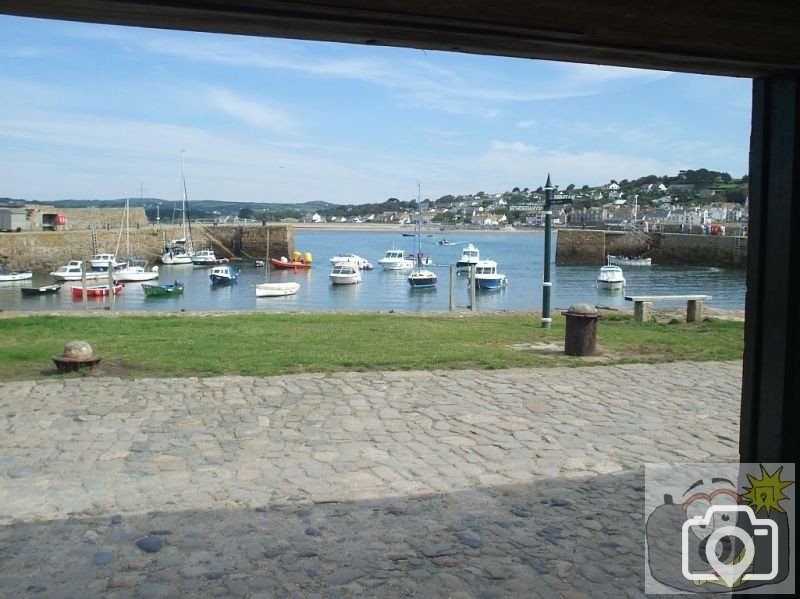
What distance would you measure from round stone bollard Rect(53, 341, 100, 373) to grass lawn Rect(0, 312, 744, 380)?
198 millimetres

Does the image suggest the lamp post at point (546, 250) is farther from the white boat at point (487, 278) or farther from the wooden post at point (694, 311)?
the white boat at point (487, 278)

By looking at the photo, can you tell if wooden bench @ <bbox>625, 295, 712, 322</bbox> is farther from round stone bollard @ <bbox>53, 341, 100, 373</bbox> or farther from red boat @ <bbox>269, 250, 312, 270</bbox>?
red boat @ <bbox>269, 250, 312, 270</bbox>

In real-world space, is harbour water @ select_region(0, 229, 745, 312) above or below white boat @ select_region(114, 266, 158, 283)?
below

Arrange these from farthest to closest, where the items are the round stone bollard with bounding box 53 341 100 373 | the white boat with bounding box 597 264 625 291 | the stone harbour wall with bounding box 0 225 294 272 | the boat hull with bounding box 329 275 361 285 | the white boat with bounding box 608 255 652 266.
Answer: the white boat with bounding box 608 255 652 266 → the stone harbour wall with bounding box 0 225 294 272 → the boat hull with bounding box 329 275 361 285 → the white boat with bounding box 597 264 625 291 → the round stone bollard with bounding box 53 341 100 373

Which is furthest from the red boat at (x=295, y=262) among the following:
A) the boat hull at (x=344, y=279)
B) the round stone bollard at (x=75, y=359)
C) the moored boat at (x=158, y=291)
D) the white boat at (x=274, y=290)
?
the round stone bollard at (x=75, y=359)

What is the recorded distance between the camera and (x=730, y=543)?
15.8ft

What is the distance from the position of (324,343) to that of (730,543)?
8683 mm

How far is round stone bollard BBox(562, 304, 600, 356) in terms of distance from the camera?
37.6 feet

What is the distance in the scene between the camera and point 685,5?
8.00 feet

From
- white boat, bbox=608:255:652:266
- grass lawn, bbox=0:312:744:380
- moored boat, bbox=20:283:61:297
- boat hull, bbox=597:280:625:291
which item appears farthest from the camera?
white boat, bbox=608:255:652:266

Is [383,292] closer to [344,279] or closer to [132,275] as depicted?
[344,279]

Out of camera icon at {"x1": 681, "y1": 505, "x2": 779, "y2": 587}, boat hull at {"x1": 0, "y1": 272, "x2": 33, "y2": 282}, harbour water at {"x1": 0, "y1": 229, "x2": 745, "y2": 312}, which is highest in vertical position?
camera icon at {"x1": 681, "y1": 505, "x2": 779, "y2": 587}

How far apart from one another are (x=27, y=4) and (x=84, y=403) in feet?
21.8

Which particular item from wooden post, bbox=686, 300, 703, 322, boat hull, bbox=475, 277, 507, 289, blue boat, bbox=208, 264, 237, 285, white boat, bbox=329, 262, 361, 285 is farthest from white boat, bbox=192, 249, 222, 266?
wooden post, bbox=686, 300, 703, 322
